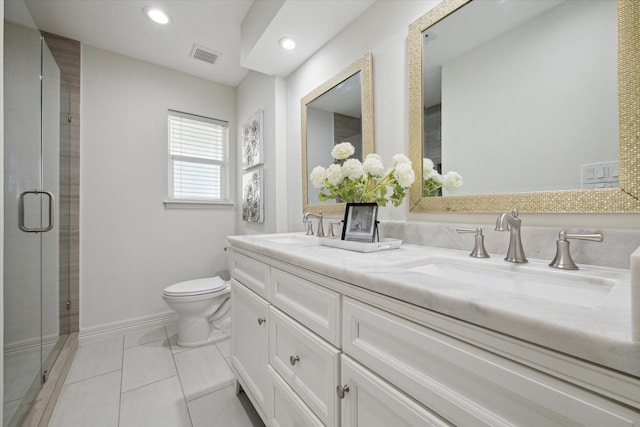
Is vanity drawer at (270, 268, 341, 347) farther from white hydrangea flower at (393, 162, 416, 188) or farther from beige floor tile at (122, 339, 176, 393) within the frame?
beige floor tile at (122, 339, 176, 393)

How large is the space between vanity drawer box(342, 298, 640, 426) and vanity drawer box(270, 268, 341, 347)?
0.29 ft

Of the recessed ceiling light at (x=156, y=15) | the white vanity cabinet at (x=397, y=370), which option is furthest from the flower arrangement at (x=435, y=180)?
the recessed ceiling light at (x=156, y=15)

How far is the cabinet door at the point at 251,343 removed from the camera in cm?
115

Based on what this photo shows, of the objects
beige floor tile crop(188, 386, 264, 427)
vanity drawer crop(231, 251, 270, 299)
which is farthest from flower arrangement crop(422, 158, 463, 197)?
beige floor tile crop(188, 386, 264, 427)

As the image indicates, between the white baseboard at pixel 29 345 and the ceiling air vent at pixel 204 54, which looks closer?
the white baseboard at pixel 29 345

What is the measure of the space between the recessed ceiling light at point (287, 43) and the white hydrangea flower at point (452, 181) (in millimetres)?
1356

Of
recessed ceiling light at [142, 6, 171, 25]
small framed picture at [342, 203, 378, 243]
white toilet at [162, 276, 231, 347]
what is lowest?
white toilet at [162, 276, 231, 347]

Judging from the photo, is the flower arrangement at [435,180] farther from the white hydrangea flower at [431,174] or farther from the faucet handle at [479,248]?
the faucet handle at [479,248]

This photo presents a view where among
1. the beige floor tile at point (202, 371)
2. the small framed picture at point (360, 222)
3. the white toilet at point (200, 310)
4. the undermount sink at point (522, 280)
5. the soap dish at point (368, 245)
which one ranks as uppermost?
the small framed picture at point (360, 222)

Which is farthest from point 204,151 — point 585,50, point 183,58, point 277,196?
point 585,50

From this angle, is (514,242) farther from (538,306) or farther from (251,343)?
(251,343)

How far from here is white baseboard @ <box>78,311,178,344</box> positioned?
221cm

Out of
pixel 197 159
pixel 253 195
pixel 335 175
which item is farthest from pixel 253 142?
pixel 335 175

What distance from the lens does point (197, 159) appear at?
281 cm
